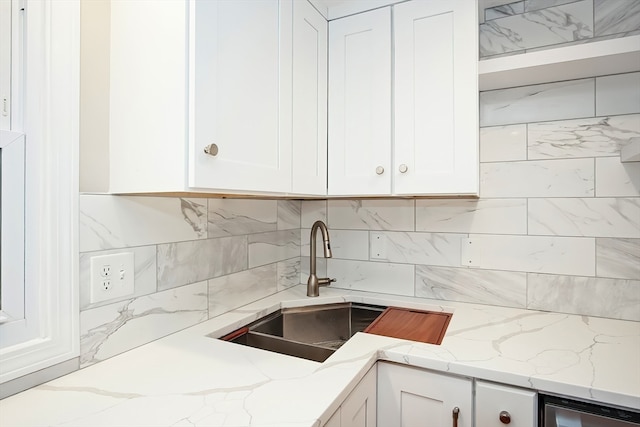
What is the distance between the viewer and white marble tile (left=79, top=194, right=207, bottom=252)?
932mm

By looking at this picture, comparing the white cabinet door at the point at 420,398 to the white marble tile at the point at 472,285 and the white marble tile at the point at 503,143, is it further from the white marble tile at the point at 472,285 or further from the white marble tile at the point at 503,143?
the white marble tile at the point at 503,143

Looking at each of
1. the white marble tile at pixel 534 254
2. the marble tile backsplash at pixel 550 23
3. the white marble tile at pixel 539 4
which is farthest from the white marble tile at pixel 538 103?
the white marble tile at pixel 534 254

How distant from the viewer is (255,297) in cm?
156

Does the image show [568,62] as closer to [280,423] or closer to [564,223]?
Answer: [564,223]

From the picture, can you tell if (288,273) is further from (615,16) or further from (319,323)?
(615,16)

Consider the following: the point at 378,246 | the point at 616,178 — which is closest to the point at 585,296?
the point at 616,178

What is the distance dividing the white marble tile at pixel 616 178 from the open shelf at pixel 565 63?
13.3 inches

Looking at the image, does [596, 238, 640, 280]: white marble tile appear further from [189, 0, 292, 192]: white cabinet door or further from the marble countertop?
[189, 0, 292, 192]: white cabinet door

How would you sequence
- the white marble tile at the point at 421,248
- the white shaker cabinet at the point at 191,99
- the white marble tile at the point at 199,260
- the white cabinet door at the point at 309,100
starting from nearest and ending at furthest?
the white shaker cabinet at the point at 191,99, the white marble tile at the point at 199,260, the white cabinet door at the point at 309,100, the white marble tile at the point at 421,248

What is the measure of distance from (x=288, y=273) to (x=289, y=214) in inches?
11.9

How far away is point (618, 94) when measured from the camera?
1354mm

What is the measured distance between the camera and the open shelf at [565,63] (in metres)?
1.20

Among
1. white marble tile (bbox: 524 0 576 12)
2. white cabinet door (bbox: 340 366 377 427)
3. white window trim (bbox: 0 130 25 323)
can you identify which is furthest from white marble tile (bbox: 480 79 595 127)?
white window trim (bbox: 0 130 25 323)

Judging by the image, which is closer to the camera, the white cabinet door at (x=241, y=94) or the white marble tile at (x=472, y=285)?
the white cabinet door at (x=241, y=94)
